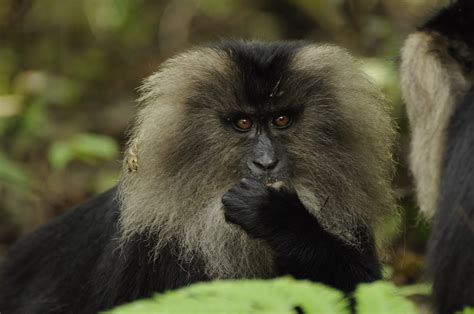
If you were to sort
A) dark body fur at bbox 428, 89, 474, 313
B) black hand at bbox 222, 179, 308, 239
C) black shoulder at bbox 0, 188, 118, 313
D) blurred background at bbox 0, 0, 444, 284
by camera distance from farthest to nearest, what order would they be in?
blurred background at bbox 0, 0, 444, 284, black shoulder at bbox 0, 188, 118, 313, black hand at bbox 222, 179, 308, 239, dark body fur at bbox 428, 89, 474, 313

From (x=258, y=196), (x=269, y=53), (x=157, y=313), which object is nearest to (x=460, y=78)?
(x=269, y=53)

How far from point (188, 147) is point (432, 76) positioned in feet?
5.10

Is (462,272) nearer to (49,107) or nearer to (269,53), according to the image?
(269,53)

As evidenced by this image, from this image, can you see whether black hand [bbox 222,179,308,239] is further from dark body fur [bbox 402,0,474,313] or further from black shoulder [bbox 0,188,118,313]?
black shoulder [bbox 0,188,118,313]

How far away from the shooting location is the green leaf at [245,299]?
2.37 metres

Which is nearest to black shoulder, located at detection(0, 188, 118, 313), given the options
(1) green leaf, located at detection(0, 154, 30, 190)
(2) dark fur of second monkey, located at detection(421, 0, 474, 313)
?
(1) green leaf, located at detection(0, 154, 30, 190)

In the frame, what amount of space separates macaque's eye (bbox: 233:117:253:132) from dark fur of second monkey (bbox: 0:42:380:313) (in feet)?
0.35

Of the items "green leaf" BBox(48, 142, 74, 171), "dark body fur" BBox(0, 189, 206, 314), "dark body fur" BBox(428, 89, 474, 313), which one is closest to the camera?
"dark body fur" BBox(428, 89, 474, 313)

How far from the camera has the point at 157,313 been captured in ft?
7.68

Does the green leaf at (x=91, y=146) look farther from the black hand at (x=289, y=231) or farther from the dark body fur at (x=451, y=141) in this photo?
the black hand at (x=289, y=231)

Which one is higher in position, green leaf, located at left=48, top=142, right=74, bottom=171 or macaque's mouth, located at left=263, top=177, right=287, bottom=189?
green leaf, located at left=48, top=142, right=74, bottom=171

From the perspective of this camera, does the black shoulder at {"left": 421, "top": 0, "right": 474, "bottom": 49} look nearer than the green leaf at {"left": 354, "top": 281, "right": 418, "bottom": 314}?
No

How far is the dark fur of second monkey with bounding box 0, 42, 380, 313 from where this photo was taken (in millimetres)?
4289

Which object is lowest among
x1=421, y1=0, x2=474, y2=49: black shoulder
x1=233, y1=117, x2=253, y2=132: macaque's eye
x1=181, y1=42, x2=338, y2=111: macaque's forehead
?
x1=233, y1=117, x2=253, y2=132: macaque's eye
